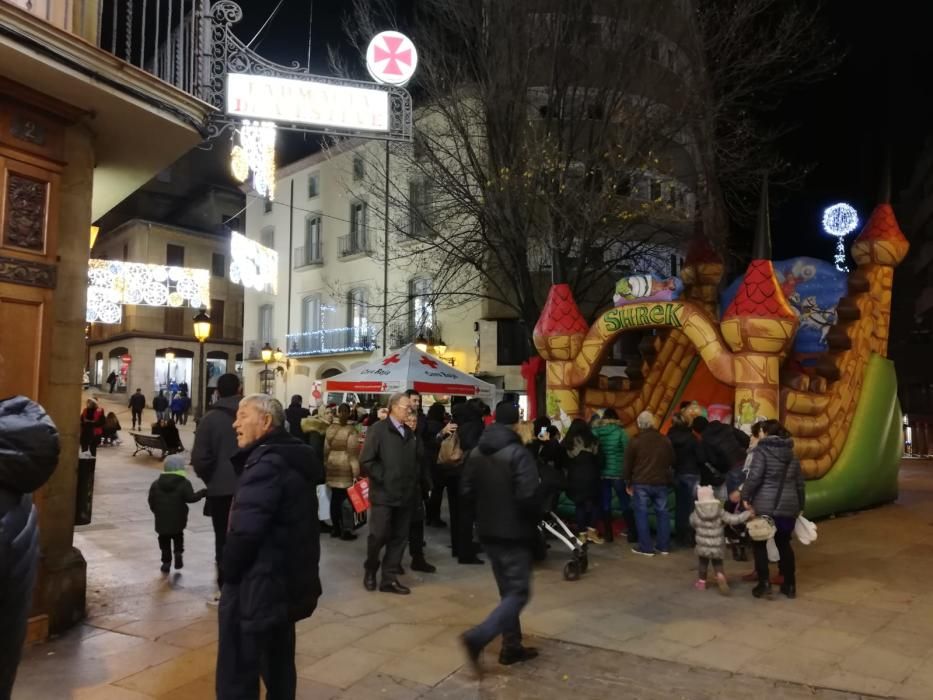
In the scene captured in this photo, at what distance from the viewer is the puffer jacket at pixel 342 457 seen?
8.70 meters

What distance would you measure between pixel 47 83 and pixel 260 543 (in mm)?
3702

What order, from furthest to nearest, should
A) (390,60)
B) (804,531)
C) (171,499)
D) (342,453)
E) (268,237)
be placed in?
1. (268,237)
2. (342,453)
3. (390,60)
4. (171,499)
5. (804,531)

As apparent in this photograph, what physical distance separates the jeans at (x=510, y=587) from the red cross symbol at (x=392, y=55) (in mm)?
5067

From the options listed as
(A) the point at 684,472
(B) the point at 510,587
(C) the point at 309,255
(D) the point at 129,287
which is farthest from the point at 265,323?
(B) the point at 510,587

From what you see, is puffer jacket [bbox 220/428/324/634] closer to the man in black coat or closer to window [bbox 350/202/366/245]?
the man in black coat

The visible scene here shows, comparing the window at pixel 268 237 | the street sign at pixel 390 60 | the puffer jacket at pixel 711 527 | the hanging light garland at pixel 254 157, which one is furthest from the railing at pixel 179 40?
the window at pixel 268 237

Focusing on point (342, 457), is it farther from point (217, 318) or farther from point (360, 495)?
point (217, 318)

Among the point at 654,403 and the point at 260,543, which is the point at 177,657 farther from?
the point at 654,403

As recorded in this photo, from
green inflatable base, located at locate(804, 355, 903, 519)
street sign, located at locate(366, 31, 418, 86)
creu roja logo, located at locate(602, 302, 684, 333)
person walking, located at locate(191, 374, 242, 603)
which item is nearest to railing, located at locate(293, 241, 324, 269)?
creu roja logo, located at locate(602, 302, 684, 333)

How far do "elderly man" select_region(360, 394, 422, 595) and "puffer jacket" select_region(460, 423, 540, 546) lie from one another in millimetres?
1715

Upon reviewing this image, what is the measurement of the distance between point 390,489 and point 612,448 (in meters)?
3.48

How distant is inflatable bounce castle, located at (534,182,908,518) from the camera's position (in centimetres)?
994

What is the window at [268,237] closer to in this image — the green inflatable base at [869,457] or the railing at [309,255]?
the railing at [309,255]

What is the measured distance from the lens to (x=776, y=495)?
263 inches
